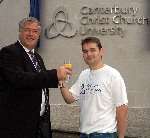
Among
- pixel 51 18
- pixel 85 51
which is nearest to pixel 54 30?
pixel 51 18

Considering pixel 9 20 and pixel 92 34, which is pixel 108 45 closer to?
pixel 92 34

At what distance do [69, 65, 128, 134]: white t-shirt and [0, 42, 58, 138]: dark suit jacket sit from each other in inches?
12.0

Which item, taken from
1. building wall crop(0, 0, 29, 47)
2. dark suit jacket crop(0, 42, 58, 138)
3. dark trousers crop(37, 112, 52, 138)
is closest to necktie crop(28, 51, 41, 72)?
dark suit jacket crop(0, 42, 58, 138)

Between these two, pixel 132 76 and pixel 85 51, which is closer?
pixel 85 51

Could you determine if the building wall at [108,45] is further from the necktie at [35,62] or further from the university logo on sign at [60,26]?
the necktie at [35,62]

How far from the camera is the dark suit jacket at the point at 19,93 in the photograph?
11.0ft

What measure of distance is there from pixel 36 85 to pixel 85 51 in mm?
463

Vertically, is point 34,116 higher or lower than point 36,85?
lower

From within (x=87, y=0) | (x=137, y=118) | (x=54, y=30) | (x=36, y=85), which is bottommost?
(x=137, y=118)

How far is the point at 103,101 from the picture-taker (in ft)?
11.3

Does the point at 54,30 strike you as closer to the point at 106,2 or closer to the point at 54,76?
the point at 106,2

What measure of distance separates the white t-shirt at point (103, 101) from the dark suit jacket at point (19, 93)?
0.31 metres

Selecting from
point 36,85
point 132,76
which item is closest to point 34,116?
point 36,85

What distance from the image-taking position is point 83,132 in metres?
3.50
